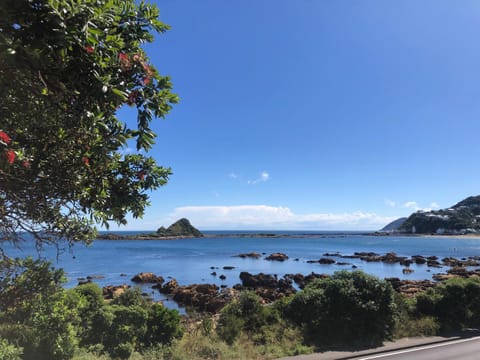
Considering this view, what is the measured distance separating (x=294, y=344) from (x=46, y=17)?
9970 mm

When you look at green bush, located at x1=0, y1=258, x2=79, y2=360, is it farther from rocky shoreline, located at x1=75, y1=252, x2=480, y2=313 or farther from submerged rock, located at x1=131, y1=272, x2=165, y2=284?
submerged rock, located at x1=131, y1=272, x2=165, y2=284

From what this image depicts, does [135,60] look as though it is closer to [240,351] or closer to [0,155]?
[0,155]

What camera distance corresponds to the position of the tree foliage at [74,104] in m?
2.22

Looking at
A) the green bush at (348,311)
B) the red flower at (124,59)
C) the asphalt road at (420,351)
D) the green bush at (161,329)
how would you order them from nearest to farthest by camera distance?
the red flower at (124,59)
the asphalt road at (420,351)
the green bush at (161,329)
the green bush at (348,311)

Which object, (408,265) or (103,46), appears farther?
(408,265)

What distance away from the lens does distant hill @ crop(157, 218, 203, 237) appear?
18188 centimetres

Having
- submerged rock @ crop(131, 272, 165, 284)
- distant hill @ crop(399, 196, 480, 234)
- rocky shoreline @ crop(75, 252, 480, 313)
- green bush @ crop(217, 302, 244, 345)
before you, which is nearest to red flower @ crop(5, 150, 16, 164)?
green bush @ crop(217, 302, 244, 345)

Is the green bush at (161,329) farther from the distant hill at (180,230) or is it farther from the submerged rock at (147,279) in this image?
the distant hill at (180,230)

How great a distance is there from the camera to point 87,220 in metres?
5.26

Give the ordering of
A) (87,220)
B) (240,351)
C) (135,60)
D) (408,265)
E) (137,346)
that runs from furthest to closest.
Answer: (408,265)
(137,346)
(240,351)
(87,220)
(135,60)

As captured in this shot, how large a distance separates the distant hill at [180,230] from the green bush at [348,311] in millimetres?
174545

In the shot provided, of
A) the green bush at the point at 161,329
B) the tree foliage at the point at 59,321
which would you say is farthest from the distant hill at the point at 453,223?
the tree foliage at the point at 59,321

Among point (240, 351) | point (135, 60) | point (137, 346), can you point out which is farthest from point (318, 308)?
point (135, 60)

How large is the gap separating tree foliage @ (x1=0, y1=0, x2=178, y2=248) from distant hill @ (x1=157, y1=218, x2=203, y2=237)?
180614 millimetres
